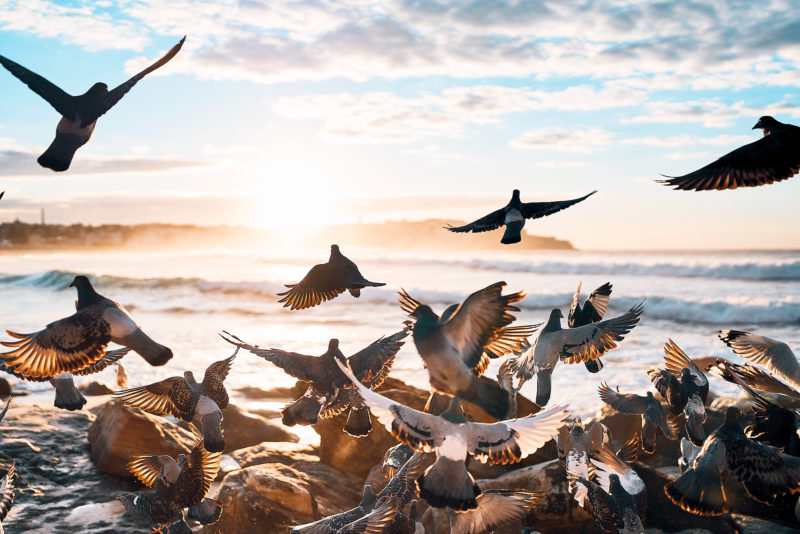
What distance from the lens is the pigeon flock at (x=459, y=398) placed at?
150 inches

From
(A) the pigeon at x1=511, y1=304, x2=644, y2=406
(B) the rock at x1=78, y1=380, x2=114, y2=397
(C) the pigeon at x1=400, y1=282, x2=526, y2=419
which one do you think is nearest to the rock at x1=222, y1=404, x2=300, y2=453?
(B) the rock at x1=78, y1=380, x2=114, y2=397

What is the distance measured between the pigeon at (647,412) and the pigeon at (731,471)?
2.77ft

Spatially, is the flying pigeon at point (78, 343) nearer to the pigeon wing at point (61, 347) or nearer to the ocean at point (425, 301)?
the pigeon wing at point (61, 347)

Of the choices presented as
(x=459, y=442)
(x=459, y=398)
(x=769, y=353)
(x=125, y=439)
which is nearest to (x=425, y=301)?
(x=125, y=439)

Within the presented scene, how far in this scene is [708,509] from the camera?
467 cm

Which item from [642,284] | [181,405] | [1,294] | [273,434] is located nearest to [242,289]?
[1,294]

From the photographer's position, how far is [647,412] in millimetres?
5910

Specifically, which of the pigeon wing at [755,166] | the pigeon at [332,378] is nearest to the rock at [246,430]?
the pigeon at [332,378]

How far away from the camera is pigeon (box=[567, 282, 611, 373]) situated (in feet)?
19.7

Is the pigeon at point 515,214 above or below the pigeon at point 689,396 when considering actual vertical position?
above

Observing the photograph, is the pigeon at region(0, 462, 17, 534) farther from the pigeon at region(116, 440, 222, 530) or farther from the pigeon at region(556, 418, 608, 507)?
the pigeon at region(556, 418, 608, 507)

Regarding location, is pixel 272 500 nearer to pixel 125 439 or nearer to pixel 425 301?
pixel 125 439

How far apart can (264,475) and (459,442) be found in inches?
109

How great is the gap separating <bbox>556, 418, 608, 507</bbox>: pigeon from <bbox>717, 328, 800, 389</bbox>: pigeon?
179 cm
